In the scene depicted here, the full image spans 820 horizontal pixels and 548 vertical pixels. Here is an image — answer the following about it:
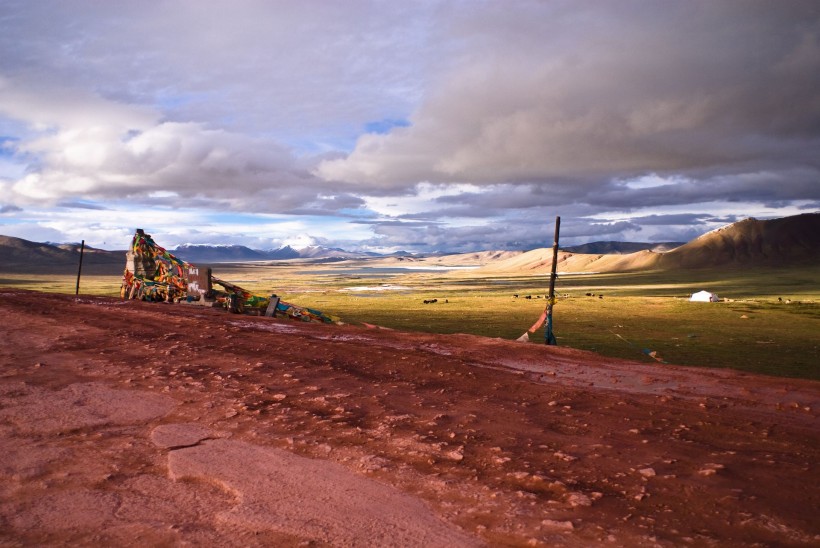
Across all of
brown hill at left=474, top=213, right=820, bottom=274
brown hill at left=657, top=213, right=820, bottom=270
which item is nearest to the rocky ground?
brown hill at left=474, top=213, right=820, bottom=274

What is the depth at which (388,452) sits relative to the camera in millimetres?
6137

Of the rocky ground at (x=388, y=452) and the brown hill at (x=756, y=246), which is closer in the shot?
the rocky ground at (x=388, y=452)

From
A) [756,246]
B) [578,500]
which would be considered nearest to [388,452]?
[578,500]

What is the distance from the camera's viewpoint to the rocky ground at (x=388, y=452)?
4570 millimetres

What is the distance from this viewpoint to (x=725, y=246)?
172875 mm

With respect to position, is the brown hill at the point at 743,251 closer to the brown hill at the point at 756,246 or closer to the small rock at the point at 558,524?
the brown hill at the point at 756,246

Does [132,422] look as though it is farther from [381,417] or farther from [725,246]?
[725,246]

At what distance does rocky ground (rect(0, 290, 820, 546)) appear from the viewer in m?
4.57

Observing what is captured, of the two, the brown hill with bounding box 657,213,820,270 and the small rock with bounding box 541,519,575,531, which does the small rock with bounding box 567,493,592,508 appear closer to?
the small rock with bounding box 541,519,575,531

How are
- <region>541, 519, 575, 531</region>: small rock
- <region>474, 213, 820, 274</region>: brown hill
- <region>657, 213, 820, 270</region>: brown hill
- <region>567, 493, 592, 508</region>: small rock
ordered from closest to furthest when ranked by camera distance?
<region>541, 519, 575, 531</region>: small rock
<region>567, 493, 592, 508</region>: small rock
<region>657, 213, 820, 270</region>: brown hill
<region>474, 213, 820, 274</region>: brown hill

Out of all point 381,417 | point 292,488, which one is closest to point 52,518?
point 292,488

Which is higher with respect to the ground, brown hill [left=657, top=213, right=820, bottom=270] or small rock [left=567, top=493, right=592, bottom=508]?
brown hill [left=657, top=213, right=820, bottom=270]

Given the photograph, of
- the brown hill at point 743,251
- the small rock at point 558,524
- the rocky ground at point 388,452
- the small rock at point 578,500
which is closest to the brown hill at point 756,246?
the brown hill at point 743,251

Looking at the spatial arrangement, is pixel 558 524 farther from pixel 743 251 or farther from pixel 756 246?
pixel 756 246
